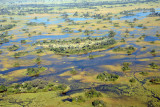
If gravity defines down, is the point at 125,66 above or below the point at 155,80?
above

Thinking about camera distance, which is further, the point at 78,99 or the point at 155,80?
the point at 155,80

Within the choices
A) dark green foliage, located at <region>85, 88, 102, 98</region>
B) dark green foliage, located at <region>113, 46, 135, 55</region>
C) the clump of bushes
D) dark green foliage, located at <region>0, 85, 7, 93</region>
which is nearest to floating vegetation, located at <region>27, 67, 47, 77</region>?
the clump of bushes

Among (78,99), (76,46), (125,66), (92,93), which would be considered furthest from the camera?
(76,46)

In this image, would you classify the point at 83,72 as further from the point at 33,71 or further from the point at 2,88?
the point at 2,88

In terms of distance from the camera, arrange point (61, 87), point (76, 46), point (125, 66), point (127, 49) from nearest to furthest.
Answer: point (61, 87) < point (125, 66) < point (127, 49) < point (76, 46)

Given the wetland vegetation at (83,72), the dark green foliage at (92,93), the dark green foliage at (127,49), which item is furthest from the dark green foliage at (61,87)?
the dark green foliage at (127,49)

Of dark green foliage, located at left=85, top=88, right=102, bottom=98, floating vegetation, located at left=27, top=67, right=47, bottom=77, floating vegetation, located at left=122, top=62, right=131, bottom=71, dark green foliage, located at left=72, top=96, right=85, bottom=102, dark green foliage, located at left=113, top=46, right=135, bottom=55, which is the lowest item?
dark green foliage, located at left=72, top=96, right=85, bottom=102

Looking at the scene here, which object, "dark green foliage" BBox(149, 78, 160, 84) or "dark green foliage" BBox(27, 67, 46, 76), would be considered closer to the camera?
"dark green foliage" BBox(149, 78, 160, 84)

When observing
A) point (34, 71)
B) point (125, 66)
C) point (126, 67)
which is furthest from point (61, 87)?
point (125, 66)

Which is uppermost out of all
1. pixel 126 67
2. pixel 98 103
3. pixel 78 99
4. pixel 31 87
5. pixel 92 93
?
pixel 126 67

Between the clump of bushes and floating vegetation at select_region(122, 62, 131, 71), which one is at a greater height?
floating vegetation at select_region(122, 62, 131, 71)

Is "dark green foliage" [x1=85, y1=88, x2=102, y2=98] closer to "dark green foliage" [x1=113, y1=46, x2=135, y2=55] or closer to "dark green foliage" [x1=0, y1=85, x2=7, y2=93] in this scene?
"dark green foliage" [x1=0, y1=85, x2=7, y2=93]

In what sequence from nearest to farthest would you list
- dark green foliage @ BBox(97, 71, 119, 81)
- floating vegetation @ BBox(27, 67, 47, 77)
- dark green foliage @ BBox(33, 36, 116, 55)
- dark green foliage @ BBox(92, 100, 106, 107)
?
dark green foliage @ BBox(92, 100, 106, 107)
dark green foliage @ BBox(97, 71, 119, 81)
floating vegetation @ BBox(27, 67, 47, 77)
dark green foliage @ BBox(33, 36, 116, 55)
